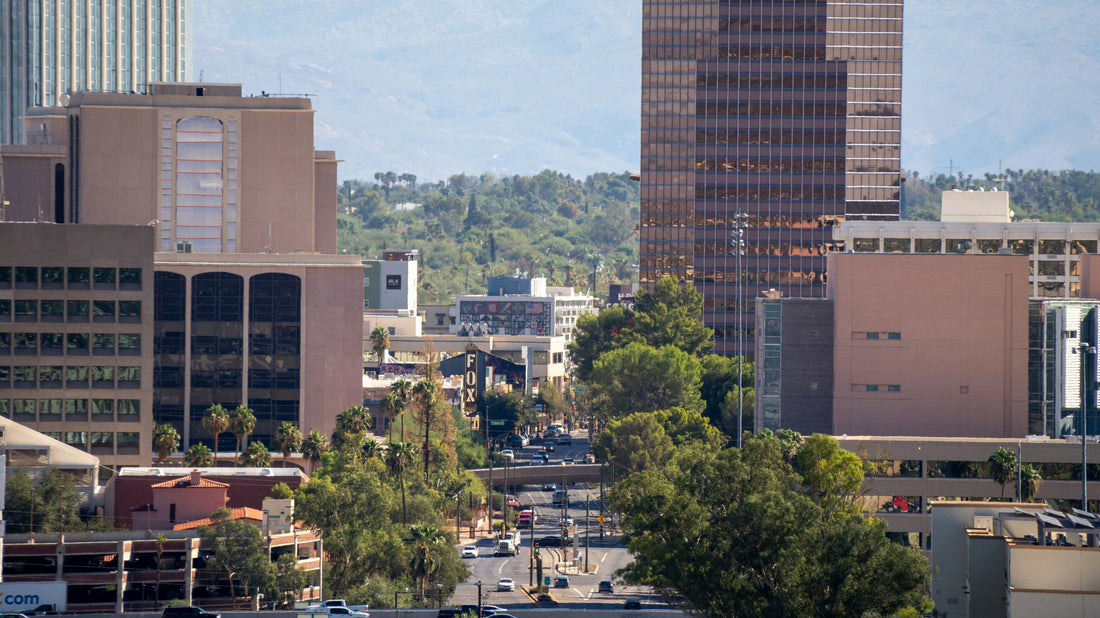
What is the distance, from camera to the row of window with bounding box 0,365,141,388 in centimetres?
16625

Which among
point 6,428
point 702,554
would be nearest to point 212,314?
point 6,428

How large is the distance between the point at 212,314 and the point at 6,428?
149 ft

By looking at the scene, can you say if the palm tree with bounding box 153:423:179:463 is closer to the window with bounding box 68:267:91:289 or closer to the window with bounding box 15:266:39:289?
the window with bounding box 68:267:91:289

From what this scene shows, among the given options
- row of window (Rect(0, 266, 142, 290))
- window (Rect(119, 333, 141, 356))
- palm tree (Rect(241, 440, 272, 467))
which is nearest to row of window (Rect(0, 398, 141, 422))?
window (Rect(119, 333, 141, 356))

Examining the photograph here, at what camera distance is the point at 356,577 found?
136875mm

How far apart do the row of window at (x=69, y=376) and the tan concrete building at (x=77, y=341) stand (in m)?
0.10

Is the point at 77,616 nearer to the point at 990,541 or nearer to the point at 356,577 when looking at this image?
the point at 356,577

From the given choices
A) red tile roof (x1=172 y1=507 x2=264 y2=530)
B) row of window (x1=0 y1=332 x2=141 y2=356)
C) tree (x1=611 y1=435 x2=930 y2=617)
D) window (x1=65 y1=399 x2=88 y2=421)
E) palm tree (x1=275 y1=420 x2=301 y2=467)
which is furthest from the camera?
palm tree (x1=275 y1=420 x2=301 y2=467)

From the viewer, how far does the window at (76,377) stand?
167125 mm

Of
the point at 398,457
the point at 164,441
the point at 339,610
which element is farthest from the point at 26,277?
the point at 339,610

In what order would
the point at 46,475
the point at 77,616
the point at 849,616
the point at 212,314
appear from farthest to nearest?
the point at 212,314, the point at 46,475, the point at 77,616, the point at 849,616

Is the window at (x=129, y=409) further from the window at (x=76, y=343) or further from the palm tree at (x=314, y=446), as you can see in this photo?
the palm tree at (x=314, y=446)

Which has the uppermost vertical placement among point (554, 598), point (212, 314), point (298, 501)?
point (212, 314)

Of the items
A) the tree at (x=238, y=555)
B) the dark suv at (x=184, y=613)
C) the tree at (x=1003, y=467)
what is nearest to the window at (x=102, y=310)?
the tree at (x=238, y=555)
